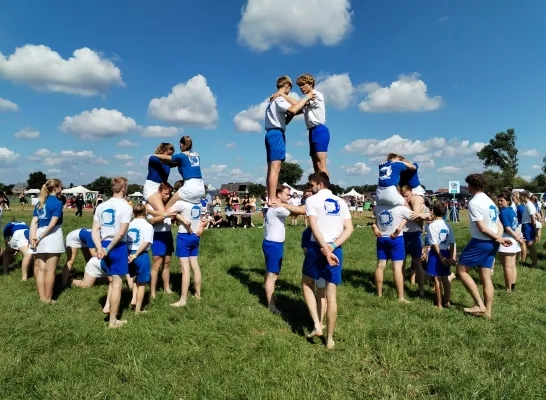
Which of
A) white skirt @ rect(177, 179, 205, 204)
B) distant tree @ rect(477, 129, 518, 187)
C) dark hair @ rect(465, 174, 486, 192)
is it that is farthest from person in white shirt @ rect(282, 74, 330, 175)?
distant tree @ rect(477, 129, 518, 187)

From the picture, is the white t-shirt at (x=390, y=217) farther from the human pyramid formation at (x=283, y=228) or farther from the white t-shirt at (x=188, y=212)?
the white t-shirt at (x=188, y=212)

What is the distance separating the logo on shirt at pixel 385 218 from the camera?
22.1 feet

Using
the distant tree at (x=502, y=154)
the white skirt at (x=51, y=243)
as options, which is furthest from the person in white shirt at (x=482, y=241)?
the distant tree at (x=502, y=154)

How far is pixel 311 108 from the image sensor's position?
20.7 ft

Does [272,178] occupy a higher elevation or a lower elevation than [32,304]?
higher

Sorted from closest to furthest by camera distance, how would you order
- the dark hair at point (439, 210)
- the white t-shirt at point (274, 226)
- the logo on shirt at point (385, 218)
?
the white t-shirt at point (274, 226)
the dark hair at point (439, 210)
the logo on shirt at point (385, 218)

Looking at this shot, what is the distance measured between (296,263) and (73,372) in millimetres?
6824

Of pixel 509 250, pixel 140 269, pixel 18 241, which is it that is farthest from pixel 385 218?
pixel 18 241

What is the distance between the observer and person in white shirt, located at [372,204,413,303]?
21.9 ft

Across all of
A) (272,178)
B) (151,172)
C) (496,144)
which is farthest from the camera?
(496,144)

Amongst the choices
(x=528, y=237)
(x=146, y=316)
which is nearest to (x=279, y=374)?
(x=146, y=316)

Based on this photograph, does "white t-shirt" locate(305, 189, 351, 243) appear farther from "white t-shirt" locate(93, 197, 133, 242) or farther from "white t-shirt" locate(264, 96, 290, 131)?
"white t-shirt" locate(93, 197, 133, 242)

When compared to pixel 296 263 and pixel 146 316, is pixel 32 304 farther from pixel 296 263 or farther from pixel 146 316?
pixel 296 263

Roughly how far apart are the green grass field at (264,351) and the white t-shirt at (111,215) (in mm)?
1369
